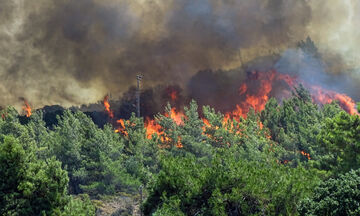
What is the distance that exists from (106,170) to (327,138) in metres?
28.6

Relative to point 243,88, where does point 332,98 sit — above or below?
below

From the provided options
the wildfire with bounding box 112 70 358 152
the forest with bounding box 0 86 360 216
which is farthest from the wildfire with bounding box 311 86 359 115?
the forest with bounding box 0 86 360 216

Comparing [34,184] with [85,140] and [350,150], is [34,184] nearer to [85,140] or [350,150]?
[350,150]

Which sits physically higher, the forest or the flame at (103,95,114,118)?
the flame at (103,95,114,118)

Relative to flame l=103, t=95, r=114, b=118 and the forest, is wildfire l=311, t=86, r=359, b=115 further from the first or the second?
flame l=103, t=95, r=114, b=118

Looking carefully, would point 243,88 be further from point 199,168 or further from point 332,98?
point 199,168

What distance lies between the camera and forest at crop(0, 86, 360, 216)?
22.6 metres

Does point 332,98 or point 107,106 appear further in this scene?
point 107,106

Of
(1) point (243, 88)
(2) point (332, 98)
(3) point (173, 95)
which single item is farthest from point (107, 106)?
(2) point (332, 98)

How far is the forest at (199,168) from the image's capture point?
22562mm

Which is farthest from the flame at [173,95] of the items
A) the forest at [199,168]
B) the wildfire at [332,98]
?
the wildfire at [332,98]

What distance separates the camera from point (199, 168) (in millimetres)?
25953

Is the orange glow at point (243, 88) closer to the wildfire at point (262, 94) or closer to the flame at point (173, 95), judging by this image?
the wildfire at point (262, 94)

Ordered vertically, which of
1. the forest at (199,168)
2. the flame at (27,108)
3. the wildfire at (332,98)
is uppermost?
the wildfire at (332,98)
